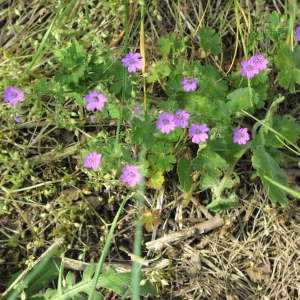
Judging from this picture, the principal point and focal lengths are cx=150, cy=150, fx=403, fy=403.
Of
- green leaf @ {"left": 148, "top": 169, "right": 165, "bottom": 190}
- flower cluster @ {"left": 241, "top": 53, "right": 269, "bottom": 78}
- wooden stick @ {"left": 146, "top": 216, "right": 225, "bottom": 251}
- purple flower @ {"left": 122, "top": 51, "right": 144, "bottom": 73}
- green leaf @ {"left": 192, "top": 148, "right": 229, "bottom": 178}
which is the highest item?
purple flower @ {"left": 122, "top": 51, "right": 144, "bottom": 73}

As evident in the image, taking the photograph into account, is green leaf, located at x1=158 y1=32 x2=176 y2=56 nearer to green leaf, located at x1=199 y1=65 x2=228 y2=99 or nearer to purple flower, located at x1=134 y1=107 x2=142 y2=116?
green leaf, located at x1=199 y1=65 x2=228 y2=99

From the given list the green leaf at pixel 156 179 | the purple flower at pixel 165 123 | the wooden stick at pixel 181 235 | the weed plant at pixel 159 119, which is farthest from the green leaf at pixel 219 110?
the wooden stick at pixel 181 235

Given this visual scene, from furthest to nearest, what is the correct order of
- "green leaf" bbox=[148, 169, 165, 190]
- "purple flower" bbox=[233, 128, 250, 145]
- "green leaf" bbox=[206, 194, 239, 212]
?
"green leaf" bbox=[148, 169, 165, 190]
"green leaf" bbox=[206, 194, 239, 212]
"purple flower" bbox=[233, 128, 250, 145]

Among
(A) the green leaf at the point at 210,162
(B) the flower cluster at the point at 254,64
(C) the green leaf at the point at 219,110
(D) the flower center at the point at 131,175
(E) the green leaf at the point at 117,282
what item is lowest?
(E) the green leaf at the point at 117,282

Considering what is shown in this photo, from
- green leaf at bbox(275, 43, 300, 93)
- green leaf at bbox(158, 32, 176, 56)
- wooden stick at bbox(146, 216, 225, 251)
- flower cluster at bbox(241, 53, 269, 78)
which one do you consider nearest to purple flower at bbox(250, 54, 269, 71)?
flower cluster at bbox(241, 53, 269, 78)

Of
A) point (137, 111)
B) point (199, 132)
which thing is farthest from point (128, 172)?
point (199, 132)

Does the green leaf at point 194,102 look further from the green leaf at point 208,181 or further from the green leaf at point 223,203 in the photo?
the green leaf at point 223,203

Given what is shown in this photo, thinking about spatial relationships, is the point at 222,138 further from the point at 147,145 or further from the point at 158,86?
the point at 158,86

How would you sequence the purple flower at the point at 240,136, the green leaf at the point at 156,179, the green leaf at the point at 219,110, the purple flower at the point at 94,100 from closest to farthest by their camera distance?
1. the purple flower at the point at 94,100
2. the green leaf at the point at 219,110
3. the purple flower at the point at 240,136
4. the green leaf at the point at 156,179
